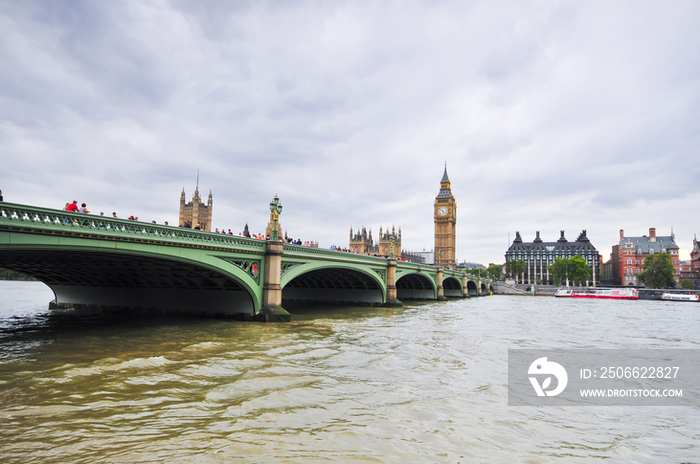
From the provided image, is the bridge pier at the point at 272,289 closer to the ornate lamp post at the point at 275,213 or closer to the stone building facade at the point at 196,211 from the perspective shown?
the ornate lamp post at the point at 275,213

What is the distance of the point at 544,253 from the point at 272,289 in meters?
159

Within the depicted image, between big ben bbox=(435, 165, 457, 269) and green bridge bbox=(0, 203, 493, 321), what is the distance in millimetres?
123742

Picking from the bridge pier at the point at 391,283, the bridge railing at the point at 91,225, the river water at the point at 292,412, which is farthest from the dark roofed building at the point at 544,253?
the river water at the point at 292,412

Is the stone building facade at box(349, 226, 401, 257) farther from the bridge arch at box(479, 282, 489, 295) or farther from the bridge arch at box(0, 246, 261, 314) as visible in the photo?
the bridge arch at box(0, 246, 261, 314)

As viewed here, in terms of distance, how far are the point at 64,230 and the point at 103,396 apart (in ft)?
24.6

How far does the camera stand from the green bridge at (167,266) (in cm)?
1418

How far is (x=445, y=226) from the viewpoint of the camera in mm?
164750

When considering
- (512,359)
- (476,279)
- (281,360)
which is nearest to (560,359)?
(512,359)

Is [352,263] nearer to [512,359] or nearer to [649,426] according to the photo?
[512,359]

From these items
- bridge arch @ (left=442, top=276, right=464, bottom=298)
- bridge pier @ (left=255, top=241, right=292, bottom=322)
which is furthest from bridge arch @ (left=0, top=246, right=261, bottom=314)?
bridge arch @ (left=442, top=276, right=464, bottom=298)

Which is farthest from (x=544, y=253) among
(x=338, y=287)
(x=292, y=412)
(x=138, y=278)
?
(x=292, y=412)

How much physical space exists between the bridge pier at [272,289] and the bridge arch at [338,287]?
32.8 feet

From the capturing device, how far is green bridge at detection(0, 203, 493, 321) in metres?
14.2

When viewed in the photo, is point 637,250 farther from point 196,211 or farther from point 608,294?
point 196,211
